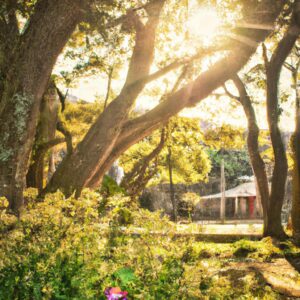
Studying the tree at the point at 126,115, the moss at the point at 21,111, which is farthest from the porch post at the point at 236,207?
the moss at the point at 21,111

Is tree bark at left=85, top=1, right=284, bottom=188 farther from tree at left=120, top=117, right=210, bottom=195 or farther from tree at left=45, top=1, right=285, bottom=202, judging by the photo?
tree at left=120, top=117, right=210, bottom=195

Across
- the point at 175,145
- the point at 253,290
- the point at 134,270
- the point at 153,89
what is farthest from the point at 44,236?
the point at 175,145

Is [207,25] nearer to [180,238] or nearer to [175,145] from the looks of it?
Answer: [180,238]

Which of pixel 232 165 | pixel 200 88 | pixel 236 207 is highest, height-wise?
pixel 232 165

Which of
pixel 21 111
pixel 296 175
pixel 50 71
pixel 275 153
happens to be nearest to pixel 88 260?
pixel 21 111

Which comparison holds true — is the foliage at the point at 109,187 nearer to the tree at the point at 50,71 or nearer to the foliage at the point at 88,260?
the tree at the point at 50,71

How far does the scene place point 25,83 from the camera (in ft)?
21.3

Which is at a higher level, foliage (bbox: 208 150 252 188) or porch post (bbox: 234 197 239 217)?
foliage (bbox: 208 150 252 188)

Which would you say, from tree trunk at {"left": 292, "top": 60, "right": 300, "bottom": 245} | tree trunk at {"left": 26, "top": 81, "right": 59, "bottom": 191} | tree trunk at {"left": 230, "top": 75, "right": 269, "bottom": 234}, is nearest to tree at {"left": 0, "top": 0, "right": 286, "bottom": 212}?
tree trunk at {"left": 26, "top": 81, "right": 59, "bottom": 191}

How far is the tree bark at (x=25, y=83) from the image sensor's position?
638 cm

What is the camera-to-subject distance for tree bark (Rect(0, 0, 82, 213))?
251 inches

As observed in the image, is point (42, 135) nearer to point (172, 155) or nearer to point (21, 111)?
point (21, 111)

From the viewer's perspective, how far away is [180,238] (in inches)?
139

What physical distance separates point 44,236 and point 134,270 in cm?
73
